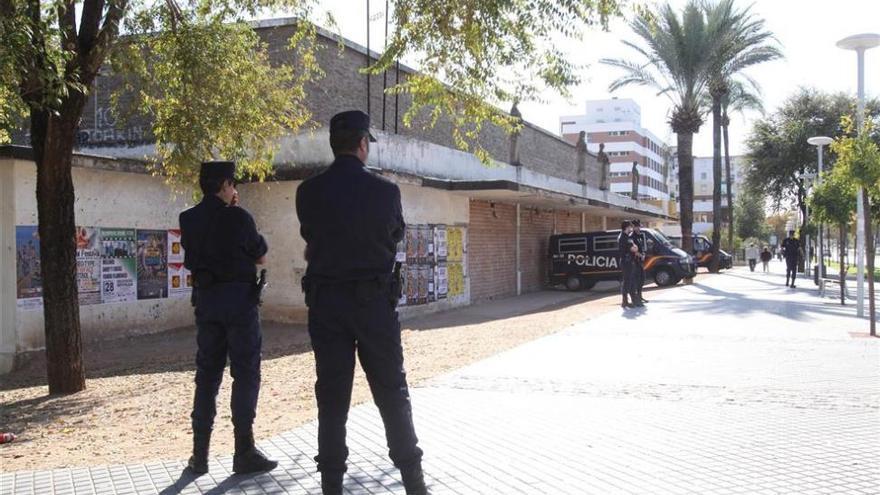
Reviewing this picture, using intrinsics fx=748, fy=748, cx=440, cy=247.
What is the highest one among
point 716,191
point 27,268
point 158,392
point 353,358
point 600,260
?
point 716,191

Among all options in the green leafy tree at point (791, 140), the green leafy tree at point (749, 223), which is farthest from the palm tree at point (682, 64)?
the green leafy tree at point (749, 223)

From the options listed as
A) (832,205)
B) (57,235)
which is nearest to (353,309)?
(57,235)

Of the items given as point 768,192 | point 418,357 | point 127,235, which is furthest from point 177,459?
point 768,192

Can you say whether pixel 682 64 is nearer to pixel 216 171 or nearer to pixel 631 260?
pixel 631 260

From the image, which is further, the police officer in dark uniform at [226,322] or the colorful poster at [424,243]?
the colorful poster at [424,243]

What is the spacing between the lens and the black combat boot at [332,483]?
145 inches

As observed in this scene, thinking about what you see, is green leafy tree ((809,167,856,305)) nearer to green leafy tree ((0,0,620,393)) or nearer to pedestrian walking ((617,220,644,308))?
pedestrian walking ((617,220,644,308))

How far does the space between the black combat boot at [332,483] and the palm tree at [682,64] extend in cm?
2284

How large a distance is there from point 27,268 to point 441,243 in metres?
8.93

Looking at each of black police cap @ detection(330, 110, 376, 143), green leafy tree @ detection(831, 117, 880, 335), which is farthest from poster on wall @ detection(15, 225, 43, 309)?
green leafy tree @ detection(831, 117, 880, 335)

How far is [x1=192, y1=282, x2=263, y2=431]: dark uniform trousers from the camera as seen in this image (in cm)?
454

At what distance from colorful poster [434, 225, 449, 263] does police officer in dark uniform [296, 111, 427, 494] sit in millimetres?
13276

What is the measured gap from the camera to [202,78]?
356 inches

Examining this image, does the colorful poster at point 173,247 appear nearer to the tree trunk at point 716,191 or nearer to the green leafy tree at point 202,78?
the green leafy tree at point 202,78
